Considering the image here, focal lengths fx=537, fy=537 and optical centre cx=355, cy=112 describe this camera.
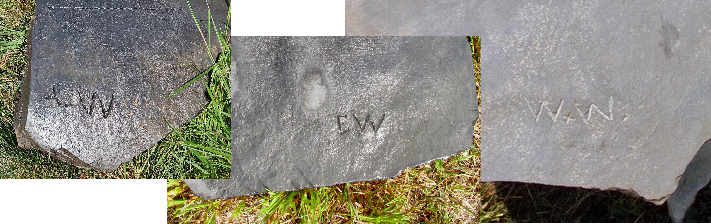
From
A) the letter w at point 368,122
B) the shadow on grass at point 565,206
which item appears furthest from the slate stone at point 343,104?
the shadow on grass at point 565,206

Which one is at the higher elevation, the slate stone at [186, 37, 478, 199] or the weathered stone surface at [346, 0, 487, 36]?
the weathered stone surface at [346, 0, 487, 36]

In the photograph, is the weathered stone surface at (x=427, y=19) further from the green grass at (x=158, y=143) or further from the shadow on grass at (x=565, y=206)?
the shadow on grass at (x=565, y=206)

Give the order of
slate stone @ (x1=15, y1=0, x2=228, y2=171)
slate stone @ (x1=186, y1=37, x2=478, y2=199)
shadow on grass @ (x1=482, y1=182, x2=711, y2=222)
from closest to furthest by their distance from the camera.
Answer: slate stone @ (x1=186, y1=37, x2=478, y2=199)
slate stone @ (x1=15, y1=0, x2=228, y2=171)
shadow on grass @ (x1=482, y1=182, x2=711, y2=222)

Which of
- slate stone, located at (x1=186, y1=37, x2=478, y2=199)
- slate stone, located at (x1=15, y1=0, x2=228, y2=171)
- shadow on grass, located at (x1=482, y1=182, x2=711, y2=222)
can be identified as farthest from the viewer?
shadow on grass, located at (x1=482, y1=182, x2=711, y2=222)

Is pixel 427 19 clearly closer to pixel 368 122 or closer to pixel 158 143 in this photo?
pixel 368 122

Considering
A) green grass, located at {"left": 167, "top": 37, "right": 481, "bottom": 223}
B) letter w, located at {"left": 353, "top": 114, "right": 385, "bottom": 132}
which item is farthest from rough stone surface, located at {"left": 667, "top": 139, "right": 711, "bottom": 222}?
letter w, located at {"left": 353, "top": 114, "right": 385, "bottom": 132}

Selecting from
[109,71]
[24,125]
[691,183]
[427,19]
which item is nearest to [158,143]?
[109,71]

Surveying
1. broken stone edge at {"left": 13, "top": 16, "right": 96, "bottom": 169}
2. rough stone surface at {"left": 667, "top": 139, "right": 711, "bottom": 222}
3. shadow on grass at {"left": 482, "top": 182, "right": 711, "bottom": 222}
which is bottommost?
shadow on grass at {"left": 482, "top": 182, "right": 711, "bottom": 222}

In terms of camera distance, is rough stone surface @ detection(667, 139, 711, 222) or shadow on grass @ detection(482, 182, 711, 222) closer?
rough stone surface @ detection(667, 139, 711, 222)

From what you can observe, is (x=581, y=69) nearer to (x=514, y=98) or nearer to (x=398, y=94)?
(x=514, y=98)

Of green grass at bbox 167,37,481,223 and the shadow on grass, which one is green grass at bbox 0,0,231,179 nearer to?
green grass at bbox 167,37,481,223
